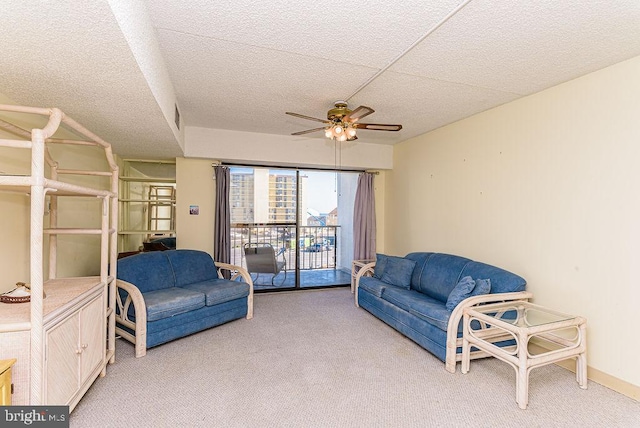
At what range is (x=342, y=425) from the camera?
1.92 metres

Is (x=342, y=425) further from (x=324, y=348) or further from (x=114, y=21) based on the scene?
(x=114, y=21)

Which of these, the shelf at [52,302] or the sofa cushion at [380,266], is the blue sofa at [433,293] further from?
the shelf at [52,302]

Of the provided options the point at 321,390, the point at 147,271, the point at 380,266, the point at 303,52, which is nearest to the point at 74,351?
the point at 147,271

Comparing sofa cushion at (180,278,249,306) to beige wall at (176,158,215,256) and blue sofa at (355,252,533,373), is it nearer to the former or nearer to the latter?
beige wall at (176,158,215,256)

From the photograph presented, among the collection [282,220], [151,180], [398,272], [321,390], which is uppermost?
[151,180]

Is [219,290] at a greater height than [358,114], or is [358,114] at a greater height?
[358,114]

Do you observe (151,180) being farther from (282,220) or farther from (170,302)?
(170,302)

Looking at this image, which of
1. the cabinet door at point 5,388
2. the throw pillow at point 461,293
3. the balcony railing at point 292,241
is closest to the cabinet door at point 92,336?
the cabinet door at point 5,388

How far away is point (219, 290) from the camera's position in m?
3.48

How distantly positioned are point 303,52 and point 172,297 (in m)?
2.63

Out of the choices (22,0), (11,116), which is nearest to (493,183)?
(22,0)

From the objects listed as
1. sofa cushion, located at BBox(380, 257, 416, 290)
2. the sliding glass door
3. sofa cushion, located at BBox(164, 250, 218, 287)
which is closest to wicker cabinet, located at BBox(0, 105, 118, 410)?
sofa cushion, located at BBox(164, 250, 218, 287)

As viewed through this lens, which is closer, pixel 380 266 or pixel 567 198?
pixel 567 198

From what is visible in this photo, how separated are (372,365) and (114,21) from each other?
9.62 feet
